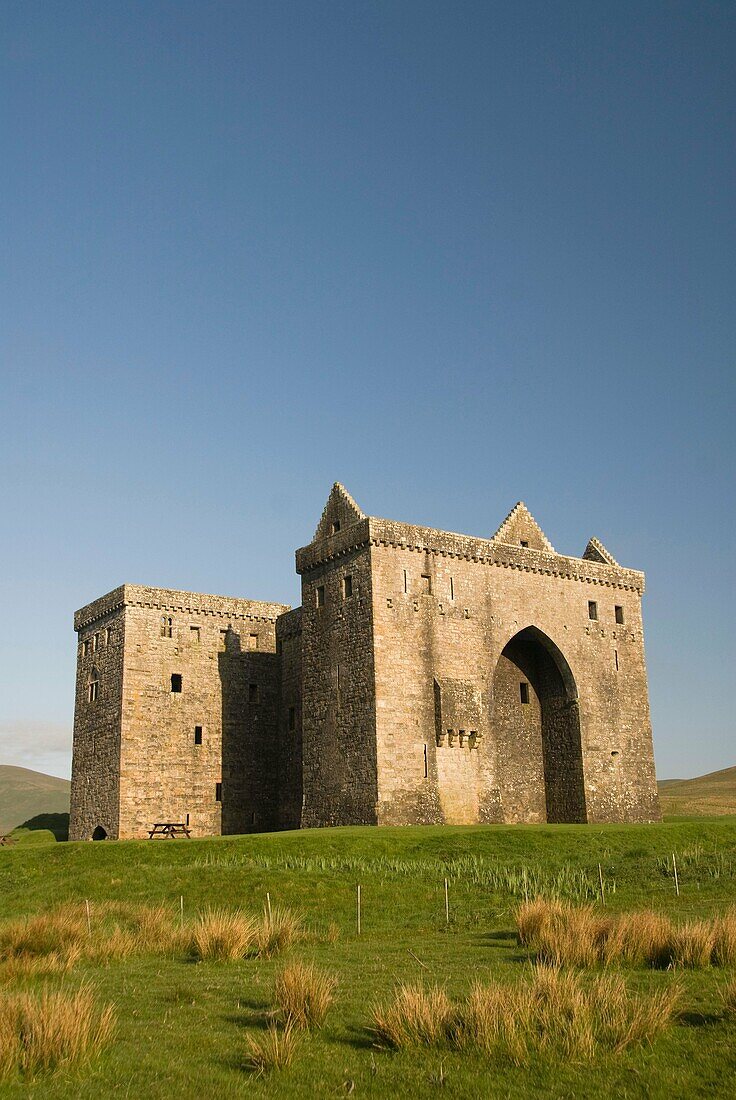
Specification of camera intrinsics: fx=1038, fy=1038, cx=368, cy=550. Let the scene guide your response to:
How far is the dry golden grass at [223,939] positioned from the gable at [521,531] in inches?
1037

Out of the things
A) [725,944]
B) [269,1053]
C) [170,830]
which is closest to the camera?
[269,1053]

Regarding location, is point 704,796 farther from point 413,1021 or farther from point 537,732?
point 413,1021

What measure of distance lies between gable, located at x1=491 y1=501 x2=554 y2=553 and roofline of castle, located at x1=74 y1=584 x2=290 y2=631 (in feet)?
39.9

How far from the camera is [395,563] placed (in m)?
37.1

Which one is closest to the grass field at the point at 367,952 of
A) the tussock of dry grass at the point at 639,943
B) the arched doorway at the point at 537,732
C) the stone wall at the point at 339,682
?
the tussock of dry grass at the point at 639,943

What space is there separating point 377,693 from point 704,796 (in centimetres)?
4988

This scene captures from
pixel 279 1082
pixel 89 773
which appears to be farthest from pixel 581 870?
pixel 89 773

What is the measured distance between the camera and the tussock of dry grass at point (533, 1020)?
10.5m

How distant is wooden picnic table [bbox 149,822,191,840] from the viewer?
1626 inches

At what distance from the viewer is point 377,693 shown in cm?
3512

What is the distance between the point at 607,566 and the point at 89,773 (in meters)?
24.0

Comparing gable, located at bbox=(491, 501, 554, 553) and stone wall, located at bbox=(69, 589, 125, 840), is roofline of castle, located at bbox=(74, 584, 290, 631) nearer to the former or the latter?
stone wall, located at bbox=(69, 589, 125, 840)

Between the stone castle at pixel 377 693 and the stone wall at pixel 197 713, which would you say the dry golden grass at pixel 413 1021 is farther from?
the stone wall at pixel 197 713

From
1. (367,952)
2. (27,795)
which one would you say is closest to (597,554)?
(367,952)
